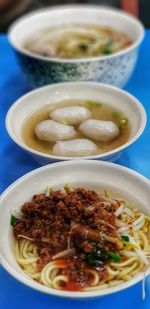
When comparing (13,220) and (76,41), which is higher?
(76,41)

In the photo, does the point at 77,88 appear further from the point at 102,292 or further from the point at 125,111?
the point at 102,292

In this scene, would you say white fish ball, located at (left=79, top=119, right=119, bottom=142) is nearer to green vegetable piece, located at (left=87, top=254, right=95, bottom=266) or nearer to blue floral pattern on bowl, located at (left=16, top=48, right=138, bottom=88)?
blue floral pattern on bowl, located at (left=16, top=48, right=138, bottom=88)

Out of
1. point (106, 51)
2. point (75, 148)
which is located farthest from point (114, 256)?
point (106, 51)

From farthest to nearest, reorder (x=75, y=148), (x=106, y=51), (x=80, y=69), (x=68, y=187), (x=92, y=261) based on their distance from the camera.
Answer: (x=106, y=51), (x=80, y=69), (x=75, y=148), (x=68, y=187), (x=92, y=261)

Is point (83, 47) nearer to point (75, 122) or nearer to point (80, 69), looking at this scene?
point (80, 69)

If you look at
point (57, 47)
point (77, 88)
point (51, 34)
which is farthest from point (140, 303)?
point (51, 34)

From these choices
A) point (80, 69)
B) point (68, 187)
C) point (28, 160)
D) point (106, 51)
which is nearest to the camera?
point (68, 187)

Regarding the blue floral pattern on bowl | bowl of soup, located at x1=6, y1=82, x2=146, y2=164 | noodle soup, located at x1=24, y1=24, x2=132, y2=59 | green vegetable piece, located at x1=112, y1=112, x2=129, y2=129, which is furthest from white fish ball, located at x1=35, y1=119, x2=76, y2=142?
noodle soup, located at x1=24, y1=24, x2=132, y2=59
